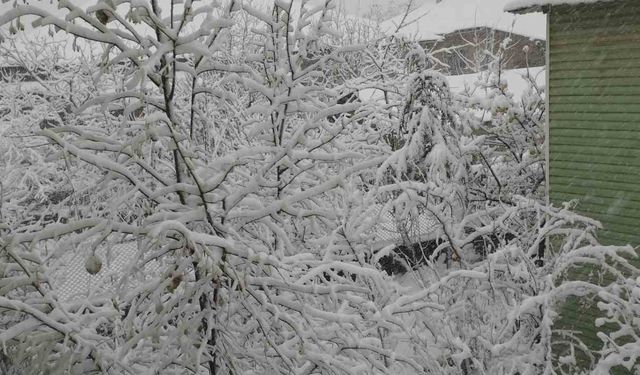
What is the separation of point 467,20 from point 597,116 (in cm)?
2572

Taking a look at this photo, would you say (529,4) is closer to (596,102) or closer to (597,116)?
(596,102)

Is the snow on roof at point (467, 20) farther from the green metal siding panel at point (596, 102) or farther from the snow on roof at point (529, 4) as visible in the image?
the snow on roof at point (529, 4)

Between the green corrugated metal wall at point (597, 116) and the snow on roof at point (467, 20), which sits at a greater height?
the snow on roof at point (467, 20)

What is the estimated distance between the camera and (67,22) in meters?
2.63

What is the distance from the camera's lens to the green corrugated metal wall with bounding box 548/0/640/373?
6965 mm

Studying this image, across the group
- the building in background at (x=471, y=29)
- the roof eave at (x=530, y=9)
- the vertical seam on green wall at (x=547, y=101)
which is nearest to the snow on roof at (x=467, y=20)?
the building in background at (x=471, y=29)

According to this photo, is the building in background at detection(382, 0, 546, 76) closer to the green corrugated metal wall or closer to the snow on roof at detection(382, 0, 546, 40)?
the snow on roof at detection(382, 0, 546, 40)

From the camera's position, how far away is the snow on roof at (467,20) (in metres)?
29.2

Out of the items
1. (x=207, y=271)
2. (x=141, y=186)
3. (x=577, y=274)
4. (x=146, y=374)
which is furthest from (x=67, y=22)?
(x=577, y=274)

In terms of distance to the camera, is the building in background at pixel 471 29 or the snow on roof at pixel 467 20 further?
the snow on roof at pixel 467 20

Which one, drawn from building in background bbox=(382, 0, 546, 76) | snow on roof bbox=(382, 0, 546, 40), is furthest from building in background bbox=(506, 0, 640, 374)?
snow on roof bbox=(382, 0, 546, 40)

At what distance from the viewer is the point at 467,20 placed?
31328mm

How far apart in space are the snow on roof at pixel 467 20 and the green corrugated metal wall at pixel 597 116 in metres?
20.9

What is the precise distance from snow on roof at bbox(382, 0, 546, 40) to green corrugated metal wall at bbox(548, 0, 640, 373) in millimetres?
20918
